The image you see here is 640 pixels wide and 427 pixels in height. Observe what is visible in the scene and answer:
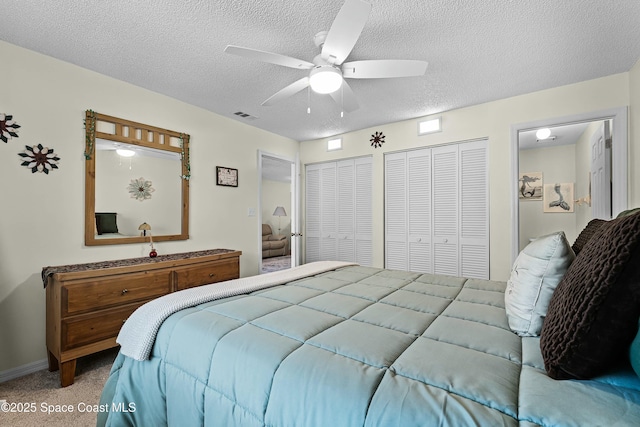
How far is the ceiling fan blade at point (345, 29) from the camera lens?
1.45m

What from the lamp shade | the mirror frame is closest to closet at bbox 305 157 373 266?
the mirror frame

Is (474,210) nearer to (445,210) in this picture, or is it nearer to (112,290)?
(445,210)

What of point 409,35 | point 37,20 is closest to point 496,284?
point 409,35

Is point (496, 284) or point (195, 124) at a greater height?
point (195, 124)

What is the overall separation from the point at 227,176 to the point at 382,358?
333 cm

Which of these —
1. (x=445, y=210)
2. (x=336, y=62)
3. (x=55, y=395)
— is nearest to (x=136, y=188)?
(x=55, y=395)

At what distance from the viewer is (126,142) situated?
284 centimetres

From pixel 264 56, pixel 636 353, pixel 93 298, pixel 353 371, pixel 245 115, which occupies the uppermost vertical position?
pixel 245 115

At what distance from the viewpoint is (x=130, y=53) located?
2330 millimetres

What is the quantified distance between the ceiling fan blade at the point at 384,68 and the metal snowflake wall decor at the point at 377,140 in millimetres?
2146

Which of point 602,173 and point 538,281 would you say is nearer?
point 538,281

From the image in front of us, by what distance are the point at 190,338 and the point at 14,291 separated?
79.4 inches

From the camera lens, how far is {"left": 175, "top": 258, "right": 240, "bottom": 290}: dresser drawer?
9.06ft

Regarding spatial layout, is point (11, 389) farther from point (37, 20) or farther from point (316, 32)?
point (316, 32)
